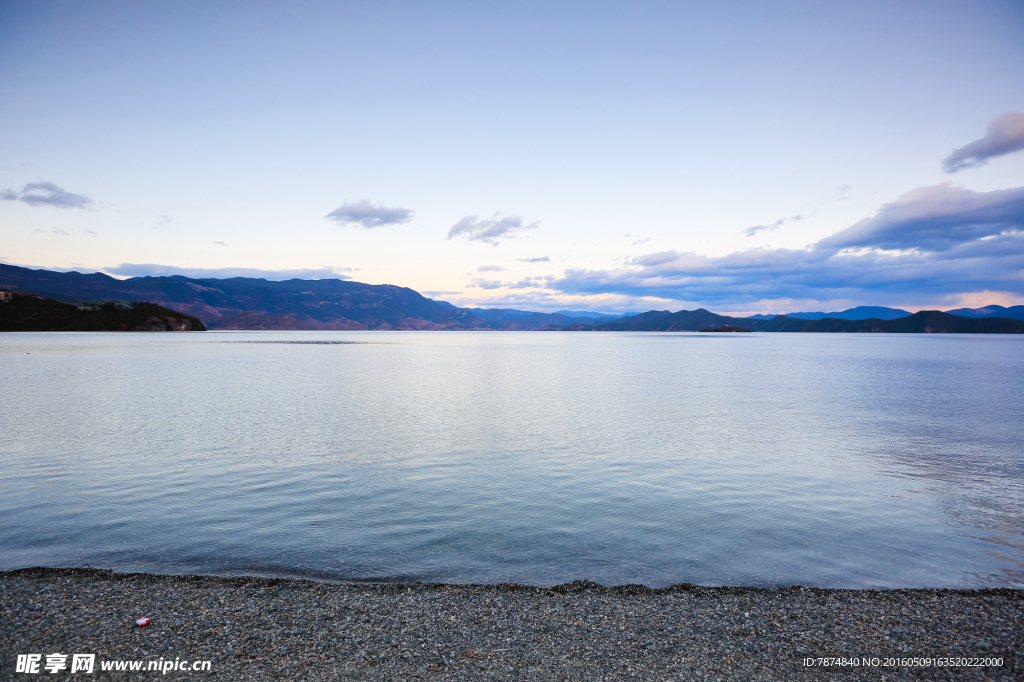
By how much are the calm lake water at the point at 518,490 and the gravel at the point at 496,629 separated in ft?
3.78

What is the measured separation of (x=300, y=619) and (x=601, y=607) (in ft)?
19.1

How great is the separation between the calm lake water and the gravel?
3.78 feet

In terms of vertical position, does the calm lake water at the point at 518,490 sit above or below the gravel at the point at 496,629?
below

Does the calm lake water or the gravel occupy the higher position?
the gravel

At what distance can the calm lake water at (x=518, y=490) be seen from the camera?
12875 millimetres

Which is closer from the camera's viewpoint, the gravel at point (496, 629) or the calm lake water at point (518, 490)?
the gravel at point (496, 629)

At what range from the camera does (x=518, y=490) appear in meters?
18.9

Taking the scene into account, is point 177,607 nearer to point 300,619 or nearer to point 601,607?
point 300,619

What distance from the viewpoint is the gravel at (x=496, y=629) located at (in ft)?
26.5

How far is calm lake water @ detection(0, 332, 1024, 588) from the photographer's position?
12.9 metres

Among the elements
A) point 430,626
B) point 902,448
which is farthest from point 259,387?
point 902,448

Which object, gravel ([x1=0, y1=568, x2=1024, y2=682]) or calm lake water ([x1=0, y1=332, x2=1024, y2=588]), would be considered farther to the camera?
calm lake water ([x1=0, y1=332, x2=1024, y2=588])

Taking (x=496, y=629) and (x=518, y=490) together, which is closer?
(x=496, y=629)

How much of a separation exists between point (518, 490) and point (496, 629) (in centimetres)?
966
